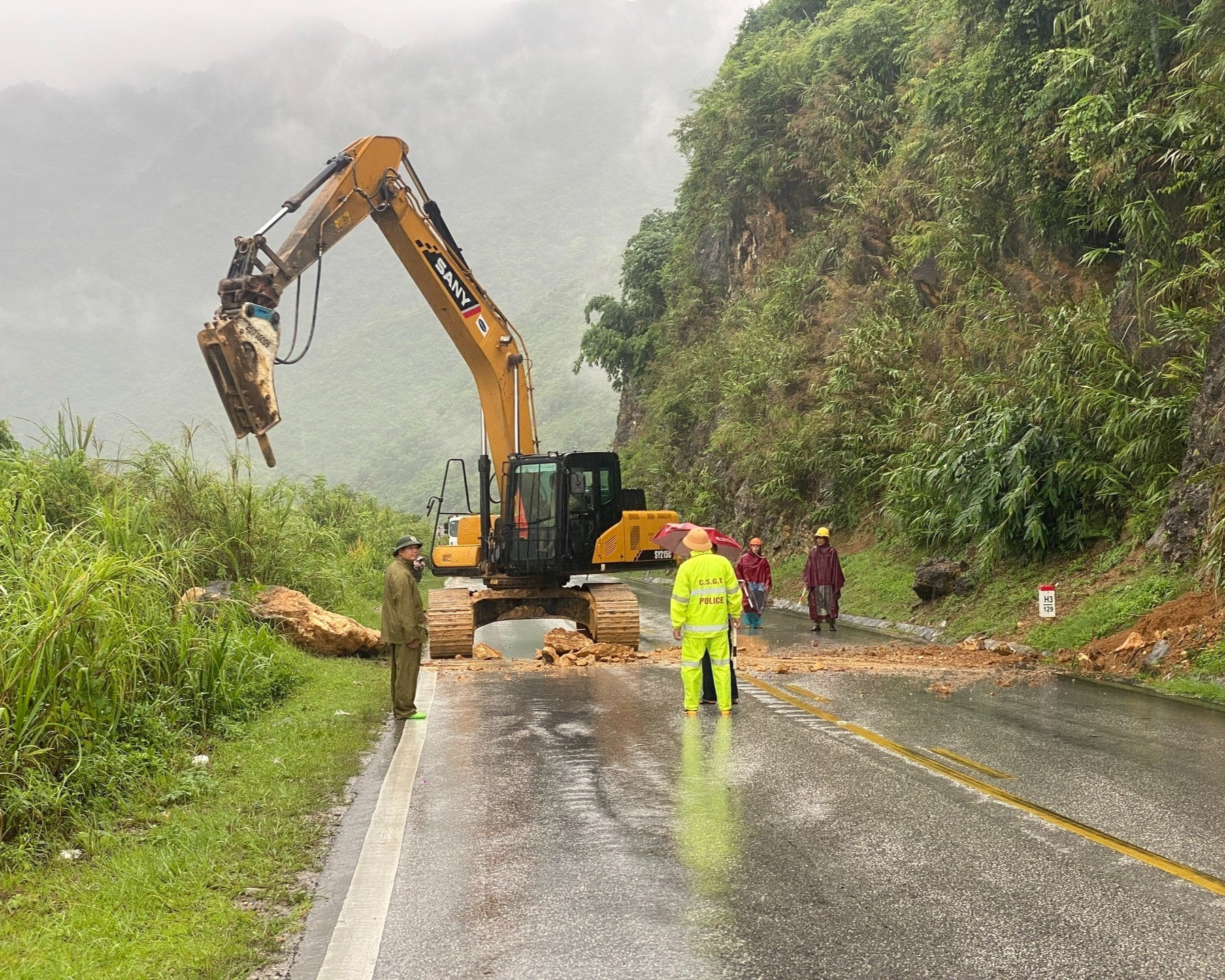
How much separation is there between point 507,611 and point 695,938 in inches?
535

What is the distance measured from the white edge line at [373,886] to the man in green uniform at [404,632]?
2.18 metres

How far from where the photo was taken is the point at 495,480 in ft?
63.8

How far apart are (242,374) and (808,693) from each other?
7.25 metres

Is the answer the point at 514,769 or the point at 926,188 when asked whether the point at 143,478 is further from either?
the point at 926,188

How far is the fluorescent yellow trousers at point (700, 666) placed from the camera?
37.5 ft

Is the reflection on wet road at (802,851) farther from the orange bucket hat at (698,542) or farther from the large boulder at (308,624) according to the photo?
the large boulder at (308,624)

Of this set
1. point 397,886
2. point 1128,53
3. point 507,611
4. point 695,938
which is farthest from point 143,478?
point 1128,53

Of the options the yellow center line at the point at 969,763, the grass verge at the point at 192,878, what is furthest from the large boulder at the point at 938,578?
the grass verge at the point at 192,878

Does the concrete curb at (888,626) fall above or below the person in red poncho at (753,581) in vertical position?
below

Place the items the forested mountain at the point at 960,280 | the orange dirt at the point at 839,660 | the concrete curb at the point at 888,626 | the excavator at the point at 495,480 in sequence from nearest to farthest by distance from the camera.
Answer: the orange dirt at the point at 839,660
the excavator at the point at 495,480
the forested mountain at the point at 960,280
the concrete curb at the point at 888,626

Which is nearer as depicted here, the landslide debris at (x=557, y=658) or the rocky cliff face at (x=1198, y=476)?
the rocky cliff face at (x=1198, y=476)

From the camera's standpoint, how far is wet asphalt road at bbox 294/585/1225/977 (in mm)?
5066

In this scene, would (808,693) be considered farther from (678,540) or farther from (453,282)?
(453,282)


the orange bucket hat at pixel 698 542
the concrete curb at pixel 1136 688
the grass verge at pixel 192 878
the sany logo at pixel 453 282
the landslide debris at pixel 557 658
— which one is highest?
the sany logo at pixel 453 282
